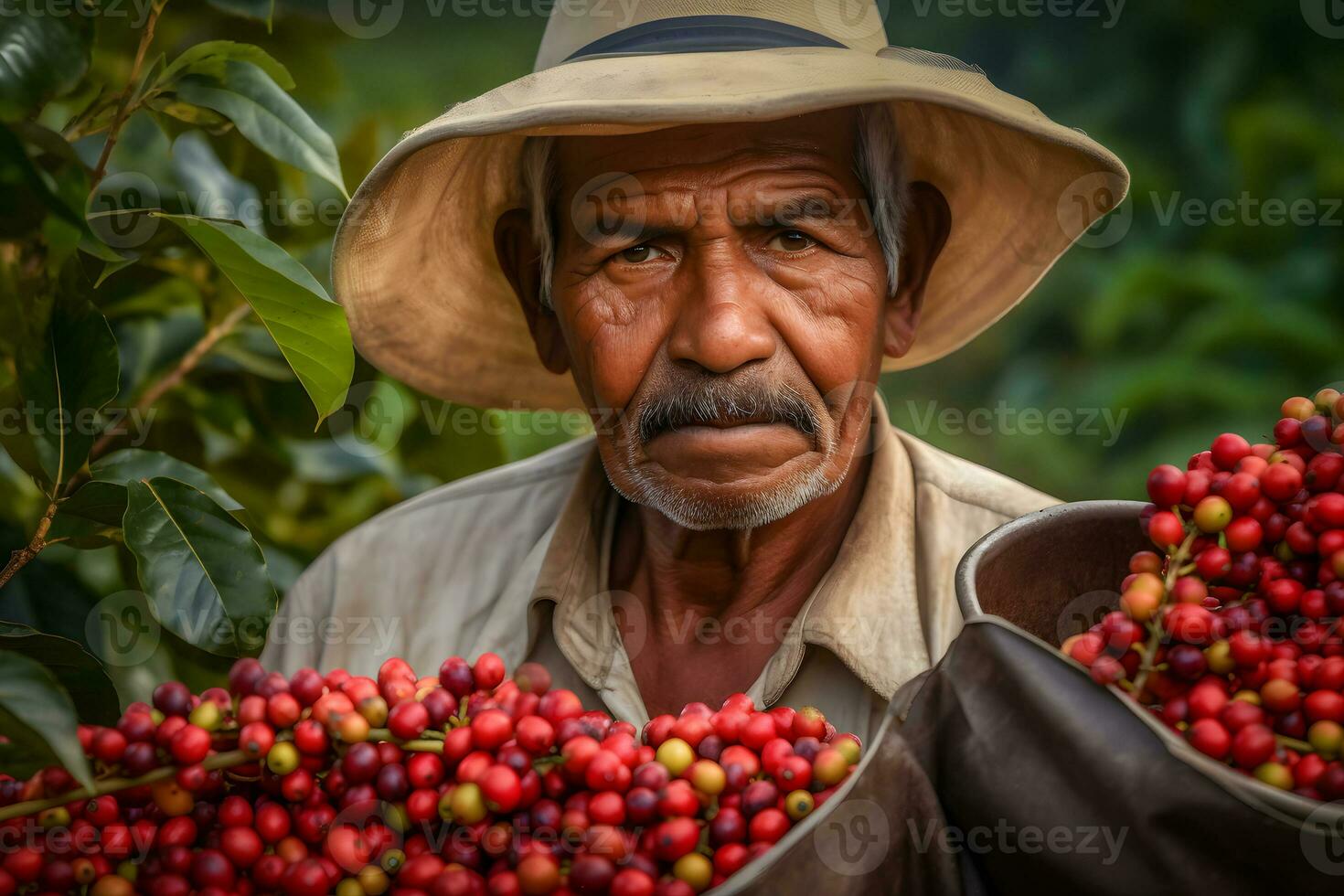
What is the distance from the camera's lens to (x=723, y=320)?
5.92ft

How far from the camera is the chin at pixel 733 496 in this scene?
192 centimetres

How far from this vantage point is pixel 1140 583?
1.04m

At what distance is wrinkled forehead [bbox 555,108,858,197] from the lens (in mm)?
1878

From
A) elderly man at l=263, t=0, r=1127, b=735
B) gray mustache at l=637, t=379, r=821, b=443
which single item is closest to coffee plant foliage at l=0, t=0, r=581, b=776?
elderly man at l=263, t=0, r=1127, b=735

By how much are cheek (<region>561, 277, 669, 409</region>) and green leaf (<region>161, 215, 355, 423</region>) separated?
0.50 m

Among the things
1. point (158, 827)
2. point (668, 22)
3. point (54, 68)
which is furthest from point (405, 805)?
point (668, 22)

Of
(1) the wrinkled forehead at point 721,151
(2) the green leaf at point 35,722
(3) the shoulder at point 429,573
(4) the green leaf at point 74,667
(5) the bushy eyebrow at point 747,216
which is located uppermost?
(1) the wrinkled forehead at point 721,151

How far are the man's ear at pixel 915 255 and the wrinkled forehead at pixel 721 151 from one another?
0.25 metres

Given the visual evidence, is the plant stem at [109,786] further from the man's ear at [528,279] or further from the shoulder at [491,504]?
the shoulder at [491,504]

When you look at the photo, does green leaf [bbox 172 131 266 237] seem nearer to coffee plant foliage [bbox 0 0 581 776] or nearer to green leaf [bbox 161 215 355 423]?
coffee plant foliage [bbox 0 0 581 776]

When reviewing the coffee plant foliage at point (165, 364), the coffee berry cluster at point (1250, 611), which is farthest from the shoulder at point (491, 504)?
the coffee berry cluster at point (1250, 611)

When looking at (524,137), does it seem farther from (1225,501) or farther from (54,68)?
(1225,501)

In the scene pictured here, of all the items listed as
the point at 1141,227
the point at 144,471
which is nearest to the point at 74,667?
the point at 144,471

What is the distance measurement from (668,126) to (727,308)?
309 mm
